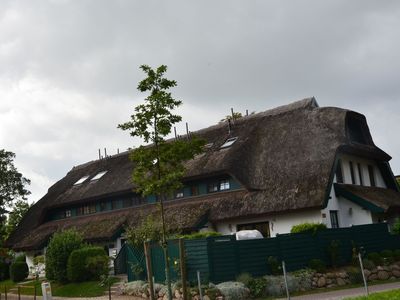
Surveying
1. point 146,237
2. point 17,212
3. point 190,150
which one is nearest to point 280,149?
point 146,237

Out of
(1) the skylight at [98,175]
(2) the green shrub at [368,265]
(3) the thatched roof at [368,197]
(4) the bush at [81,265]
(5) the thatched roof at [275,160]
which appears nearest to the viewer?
(2) the green shrub at [368,265]

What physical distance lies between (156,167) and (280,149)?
557 inches

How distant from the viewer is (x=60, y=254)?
1048 inches

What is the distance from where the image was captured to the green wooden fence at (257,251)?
18.5m

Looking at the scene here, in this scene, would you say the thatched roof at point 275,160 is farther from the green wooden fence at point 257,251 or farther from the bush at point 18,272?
the bush at point 18,272

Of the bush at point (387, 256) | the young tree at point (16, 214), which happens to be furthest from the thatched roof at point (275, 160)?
the young tree at point (16, 214)

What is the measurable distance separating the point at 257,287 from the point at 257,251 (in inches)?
62.1

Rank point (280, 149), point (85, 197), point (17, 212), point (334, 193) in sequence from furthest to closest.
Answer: point (17, 212) < point (85, 197) < point (280, 149) < point (334, 193)

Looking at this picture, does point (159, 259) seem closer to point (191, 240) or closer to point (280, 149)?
point (191, 240)

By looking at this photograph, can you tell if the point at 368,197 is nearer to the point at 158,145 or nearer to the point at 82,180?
the point at 158,145

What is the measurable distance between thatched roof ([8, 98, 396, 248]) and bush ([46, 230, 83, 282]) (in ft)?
13.6

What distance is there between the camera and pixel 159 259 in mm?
20594

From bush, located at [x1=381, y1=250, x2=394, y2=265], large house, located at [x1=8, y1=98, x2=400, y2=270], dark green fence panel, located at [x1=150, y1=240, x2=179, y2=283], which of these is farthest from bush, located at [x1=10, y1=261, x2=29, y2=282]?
bush, located at [x1=381, y1=250, x2=394, y2=265]

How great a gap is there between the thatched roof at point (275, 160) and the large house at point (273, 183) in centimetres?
5
